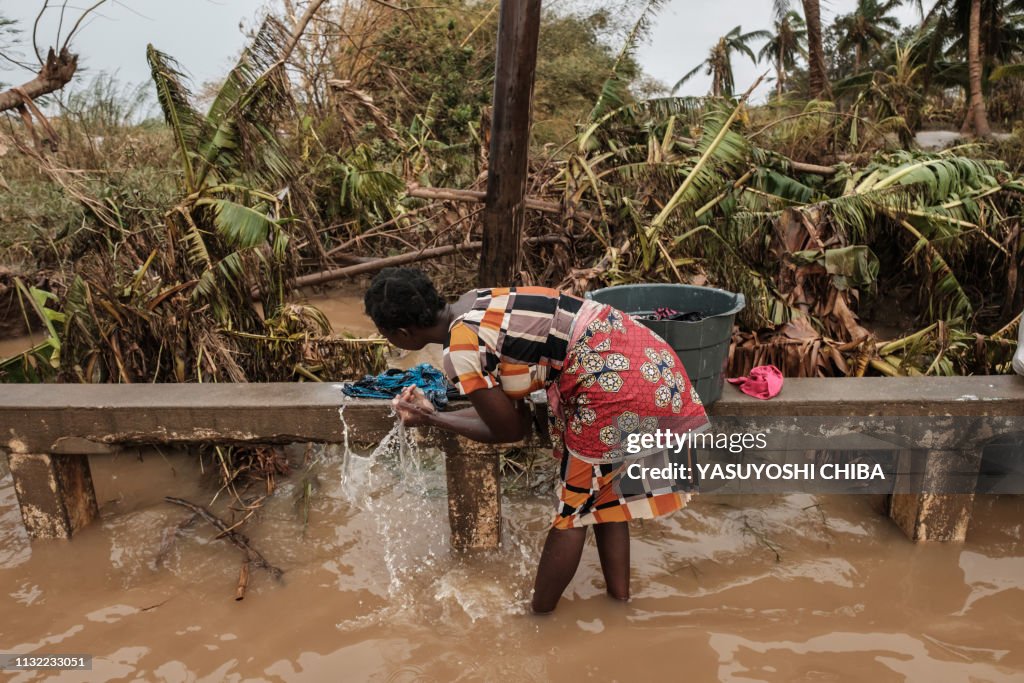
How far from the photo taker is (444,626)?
289cm

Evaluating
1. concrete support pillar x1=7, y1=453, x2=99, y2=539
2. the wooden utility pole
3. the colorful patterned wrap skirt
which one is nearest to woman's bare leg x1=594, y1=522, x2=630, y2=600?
the colorful patterned wrap skirt

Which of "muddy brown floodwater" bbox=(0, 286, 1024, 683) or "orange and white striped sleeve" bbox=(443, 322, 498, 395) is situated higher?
"orange and white striped sleeve" bbox=(443, 322, 498, 395)

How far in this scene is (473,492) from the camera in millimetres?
3176

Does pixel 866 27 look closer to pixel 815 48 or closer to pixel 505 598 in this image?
pixel 815 48

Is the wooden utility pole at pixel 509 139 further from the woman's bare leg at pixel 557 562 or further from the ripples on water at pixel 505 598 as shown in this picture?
the woman's bare leg at pixel 557 562

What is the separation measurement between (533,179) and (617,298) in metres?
2.70

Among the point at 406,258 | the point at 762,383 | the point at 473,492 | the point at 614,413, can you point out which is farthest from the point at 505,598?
the point at 406,258

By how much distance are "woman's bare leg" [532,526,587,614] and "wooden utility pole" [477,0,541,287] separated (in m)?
1.37

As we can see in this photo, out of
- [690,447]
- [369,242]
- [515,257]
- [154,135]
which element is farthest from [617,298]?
[154,135]

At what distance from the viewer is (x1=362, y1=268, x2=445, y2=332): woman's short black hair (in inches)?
87.9

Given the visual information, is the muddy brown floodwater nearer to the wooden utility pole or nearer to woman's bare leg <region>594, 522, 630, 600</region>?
woman's bare leg <region>594, 522, 630, 600</region>

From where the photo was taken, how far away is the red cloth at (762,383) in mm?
3102

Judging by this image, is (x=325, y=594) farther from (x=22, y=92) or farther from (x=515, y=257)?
(x=22, y=92)

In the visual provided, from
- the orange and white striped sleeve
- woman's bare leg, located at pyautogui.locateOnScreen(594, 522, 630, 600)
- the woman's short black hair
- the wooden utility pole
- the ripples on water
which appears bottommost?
the ripples on water
